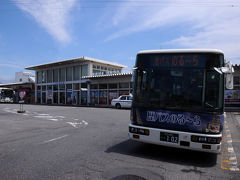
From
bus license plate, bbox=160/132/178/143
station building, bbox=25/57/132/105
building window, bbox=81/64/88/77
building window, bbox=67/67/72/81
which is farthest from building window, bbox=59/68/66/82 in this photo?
bus license plate, bbox=160/132/178/143

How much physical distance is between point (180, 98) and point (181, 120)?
53cm

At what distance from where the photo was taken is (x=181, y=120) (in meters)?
4.68

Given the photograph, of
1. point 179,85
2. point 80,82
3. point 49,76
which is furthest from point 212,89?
point 49,76

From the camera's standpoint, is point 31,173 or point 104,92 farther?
point 104,92

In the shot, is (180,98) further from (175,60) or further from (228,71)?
(228,71)

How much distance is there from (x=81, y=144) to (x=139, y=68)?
2922 mm

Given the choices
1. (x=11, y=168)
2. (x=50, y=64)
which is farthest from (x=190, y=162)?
(x=50, y=64)

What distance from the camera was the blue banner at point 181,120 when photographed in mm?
4434

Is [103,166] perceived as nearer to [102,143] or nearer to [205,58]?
[102,143]

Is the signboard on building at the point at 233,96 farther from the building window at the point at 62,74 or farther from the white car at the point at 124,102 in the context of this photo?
the building window at the point at 62,74

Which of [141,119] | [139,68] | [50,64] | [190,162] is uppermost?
[50,64]

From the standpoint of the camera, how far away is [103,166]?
4219 mm

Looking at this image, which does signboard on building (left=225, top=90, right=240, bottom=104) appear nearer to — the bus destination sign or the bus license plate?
the bus destination sign

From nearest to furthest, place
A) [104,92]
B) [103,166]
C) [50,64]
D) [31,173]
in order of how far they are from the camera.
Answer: [31,173] → [103,166] → [104,92] → [50,64]
